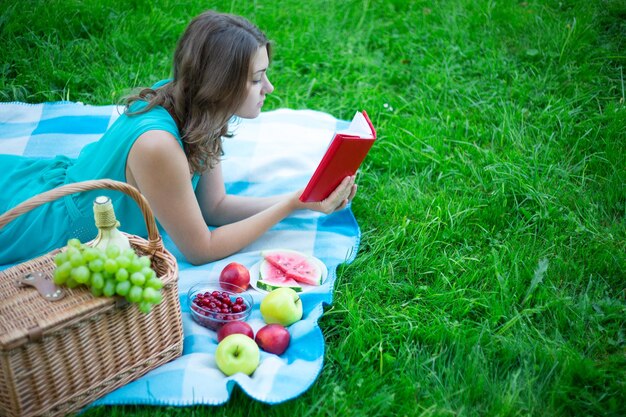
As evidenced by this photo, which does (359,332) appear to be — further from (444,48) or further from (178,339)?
(444,48)

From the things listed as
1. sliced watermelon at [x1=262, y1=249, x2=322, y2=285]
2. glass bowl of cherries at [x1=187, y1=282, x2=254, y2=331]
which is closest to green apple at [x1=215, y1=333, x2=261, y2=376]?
glass bowl of cherries at [x1=187, y1=282, x2=254, y2=331]

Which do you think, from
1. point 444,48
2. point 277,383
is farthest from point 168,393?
point 444,48

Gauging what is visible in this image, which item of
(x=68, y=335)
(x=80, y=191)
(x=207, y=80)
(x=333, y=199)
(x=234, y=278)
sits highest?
(x=207, y=80)

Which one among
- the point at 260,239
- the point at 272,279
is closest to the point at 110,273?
the point at 272,279

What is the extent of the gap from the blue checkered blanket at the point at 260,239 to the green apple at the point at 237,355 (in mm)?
46

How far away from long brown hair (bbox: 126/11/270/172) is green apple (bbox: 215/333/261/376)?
99 cm

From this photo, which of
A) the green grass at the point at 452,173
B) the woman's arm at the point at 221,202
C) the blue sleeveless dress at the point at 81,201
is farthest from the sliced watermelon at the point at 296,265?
the blue sleeveless dress at the point at 81,201

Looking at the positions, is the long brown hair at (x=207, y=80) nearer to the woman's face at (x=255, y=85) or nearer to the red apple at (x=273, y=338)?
the woman's face at (x=255, y=85)

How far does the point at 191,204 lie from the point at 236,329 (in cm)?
68

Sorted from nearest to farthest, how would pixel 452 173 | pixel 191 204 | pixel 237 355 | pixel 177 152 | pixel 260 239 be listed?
pixel 237 355, pixel 177 152, pixel 191 204, pixel 260 239, pixel 452 173

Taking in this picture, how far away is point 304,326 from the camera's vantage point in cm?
285

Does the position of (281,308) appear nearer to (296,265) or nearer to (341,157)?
(296,265)

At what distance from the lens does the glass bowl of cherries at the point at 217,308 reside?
2.85 meters

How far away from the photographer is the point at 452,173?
406 centimetres
